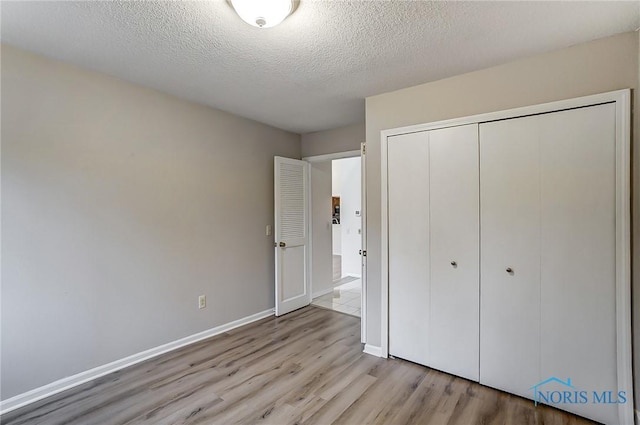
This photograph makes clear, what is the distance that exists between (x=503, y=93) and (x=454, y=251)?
1273mm

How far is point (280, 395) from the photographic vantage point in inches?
88.3

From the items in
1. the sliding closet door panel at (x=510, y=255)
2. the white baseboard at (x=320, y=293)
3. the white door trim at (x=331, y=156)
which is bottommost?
the white baseboard at (x=320, y=293)

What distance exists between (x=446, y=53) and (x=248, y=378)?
114 inches

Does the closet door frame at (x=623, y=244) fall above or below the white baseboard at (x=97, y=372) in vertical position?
above

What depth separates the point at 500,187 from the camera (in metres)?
2.28

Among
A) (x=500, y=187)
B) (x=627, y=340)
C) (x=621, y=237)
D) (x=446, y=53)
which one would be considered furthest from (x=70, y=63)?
(x=627, y=340)

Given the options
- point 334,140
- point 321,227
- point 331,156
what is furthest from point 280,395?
point 334,140

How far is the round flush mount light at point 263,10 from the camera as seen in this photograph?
1.53 metres

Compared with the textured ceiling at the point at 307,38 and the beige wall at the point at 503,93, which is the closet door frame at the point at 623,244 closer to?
the beige wall at the point at 503,93

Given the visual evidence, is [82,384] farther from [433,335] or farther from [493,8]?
[493,8]

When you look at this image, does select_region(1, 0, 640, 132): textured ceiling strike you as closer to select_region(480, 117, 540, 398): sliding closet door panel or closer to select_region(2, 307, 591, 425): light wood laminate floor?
select_region(480, 117, 540, 398): sliding closet door panel

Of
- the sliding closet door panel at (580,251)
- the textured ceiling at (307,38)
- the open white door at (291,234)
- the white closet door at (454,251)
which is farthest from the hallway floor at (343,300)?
the textured ceiling at (307,38)

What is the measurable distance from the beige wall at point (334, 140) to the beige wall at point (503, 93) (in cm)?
99

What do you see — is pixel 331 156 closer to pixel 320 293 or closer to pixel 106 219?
pixel 320 293
